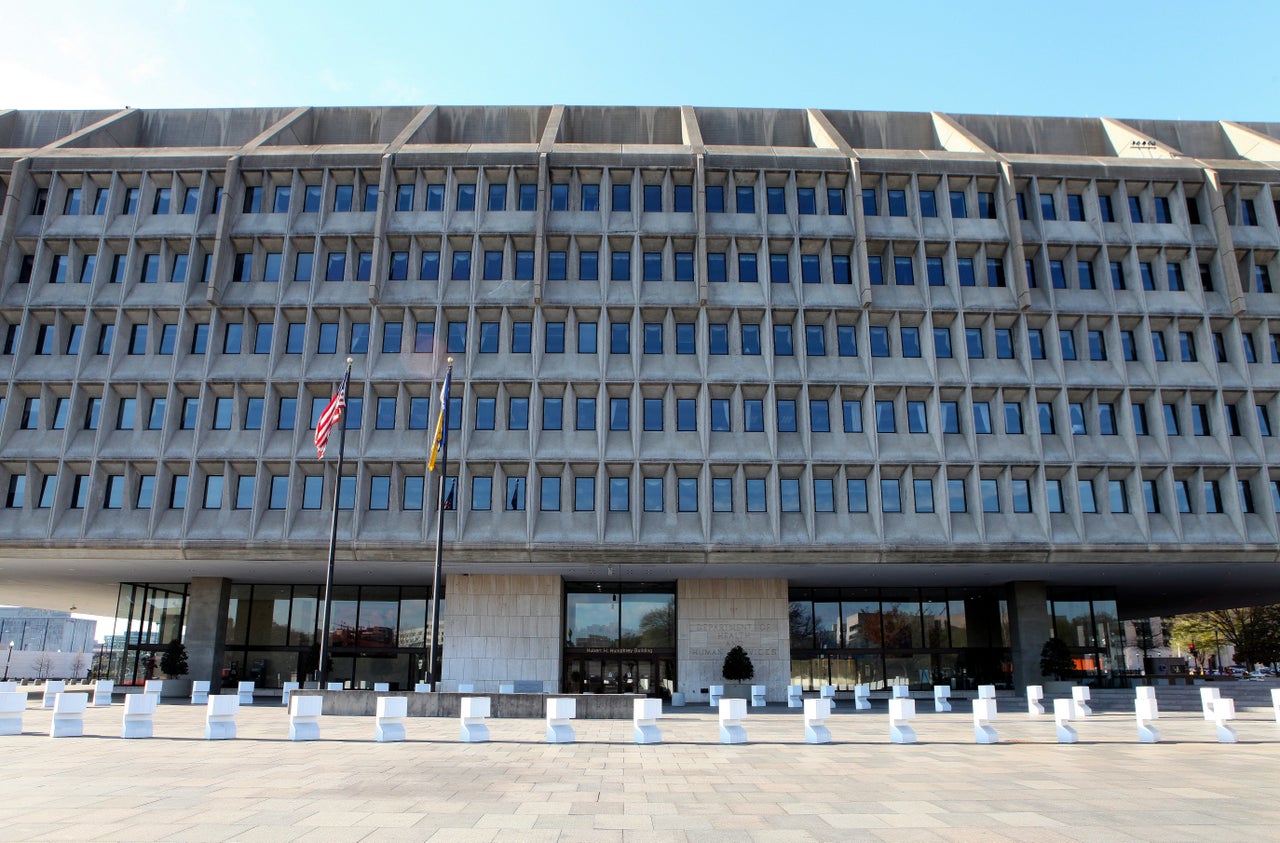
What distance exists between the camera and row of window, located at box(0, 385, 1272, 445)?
3738cm

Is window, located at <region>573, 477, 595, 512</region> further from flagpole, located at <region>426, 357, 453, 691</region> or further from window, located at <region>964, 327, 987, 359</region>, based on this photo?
window, located at <region>964, 327, 987, 359</region>

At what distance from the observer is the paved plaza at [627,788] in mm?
Result: 10477

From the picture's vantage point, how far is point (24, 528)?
35594 millimetres

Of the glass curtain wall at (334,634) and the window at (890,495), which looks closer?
the window at (890,495)

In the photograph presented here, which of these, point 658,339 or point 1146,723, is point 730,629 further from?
point 1146,723

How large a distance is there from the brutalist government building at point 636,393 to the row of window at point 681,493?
153 mm

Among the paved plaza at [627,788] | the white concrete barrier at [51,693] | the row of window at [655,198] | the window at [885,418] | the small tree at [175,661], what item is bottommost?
the paved plaza at [627,788]

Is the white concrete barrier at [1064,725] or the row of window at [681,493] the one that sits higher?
the row of window at [681,493]

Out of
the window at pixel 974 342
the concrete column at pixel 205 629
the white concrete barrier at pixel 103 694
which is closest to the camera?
the white concrete barrier at pixel 103 694

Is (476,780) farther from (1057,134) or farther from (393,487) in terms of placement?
(1057,134)

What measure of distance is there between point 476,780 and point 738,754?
6.55 meters

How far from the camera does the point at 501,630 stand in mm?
38656

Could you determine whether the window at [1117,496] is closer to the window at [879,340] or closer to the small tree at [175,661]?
the window at [879,340]

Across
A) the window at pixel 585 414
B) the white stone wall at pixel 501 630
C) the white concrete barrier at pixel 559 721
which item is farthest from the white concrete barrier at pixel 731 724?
the white stone wall at pixel 501 630
